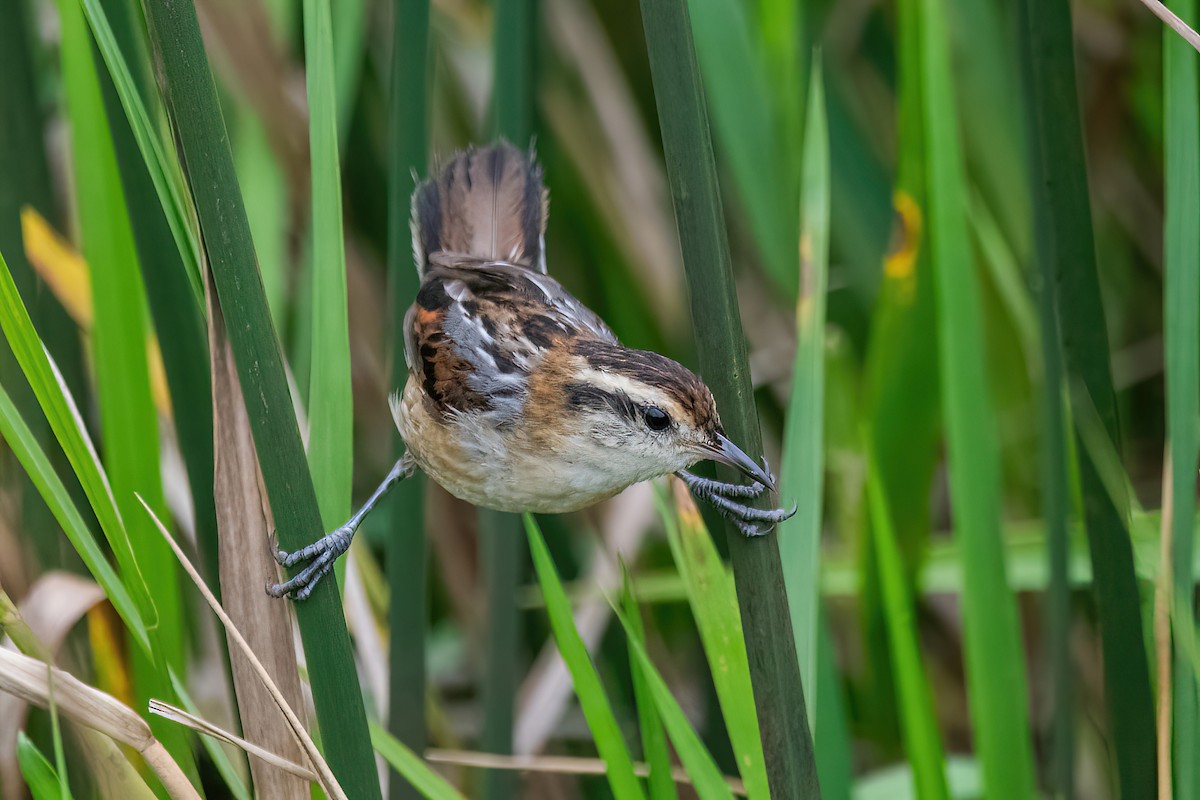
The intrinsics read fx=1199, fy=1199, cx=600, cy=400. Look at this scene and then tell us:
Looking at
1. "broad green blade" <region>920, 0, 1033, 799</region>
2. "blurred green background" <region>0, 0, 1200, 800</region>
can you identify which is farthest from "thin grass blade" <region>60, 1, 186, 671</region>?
"broad green blade" <region>920, 0, 1033, 799</region>

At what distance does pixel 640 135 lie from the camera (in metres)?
2.97

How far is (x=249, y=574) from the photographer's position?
1304 millimetres

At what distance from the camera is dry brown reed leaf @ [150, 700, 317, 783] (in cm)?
121

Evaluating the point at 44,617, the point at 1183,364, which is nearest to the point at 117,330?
the point at 44,617

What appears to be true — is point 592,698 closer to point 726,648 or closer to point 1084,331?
point 726,648

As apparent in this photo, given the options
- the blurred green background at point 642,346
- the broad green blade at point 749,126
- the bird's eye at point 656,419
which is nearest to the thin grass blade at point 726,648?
the blurred green background at point 642,346

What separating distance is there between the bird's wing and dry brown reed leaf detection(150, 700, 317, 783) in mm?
699

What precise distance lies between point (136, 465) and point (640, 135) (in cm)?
169

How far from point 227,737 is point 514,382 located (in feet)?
2.66

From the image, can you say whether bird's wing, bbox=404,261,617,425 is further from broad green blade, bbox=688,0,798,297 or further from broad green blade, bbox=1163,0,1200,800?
broad green blade, bbox=1163,0,1200,800

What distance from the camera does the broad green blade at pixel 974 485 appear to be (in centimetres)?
169

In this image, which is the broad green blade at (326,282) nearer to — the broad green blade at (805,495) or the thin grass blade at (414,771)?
the thin grass blade at (414,771)

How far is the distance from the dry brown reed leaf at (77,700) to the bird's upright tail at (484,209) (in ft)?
3.14

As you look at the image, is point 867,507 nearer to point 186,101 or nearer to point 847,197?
point 847,197
